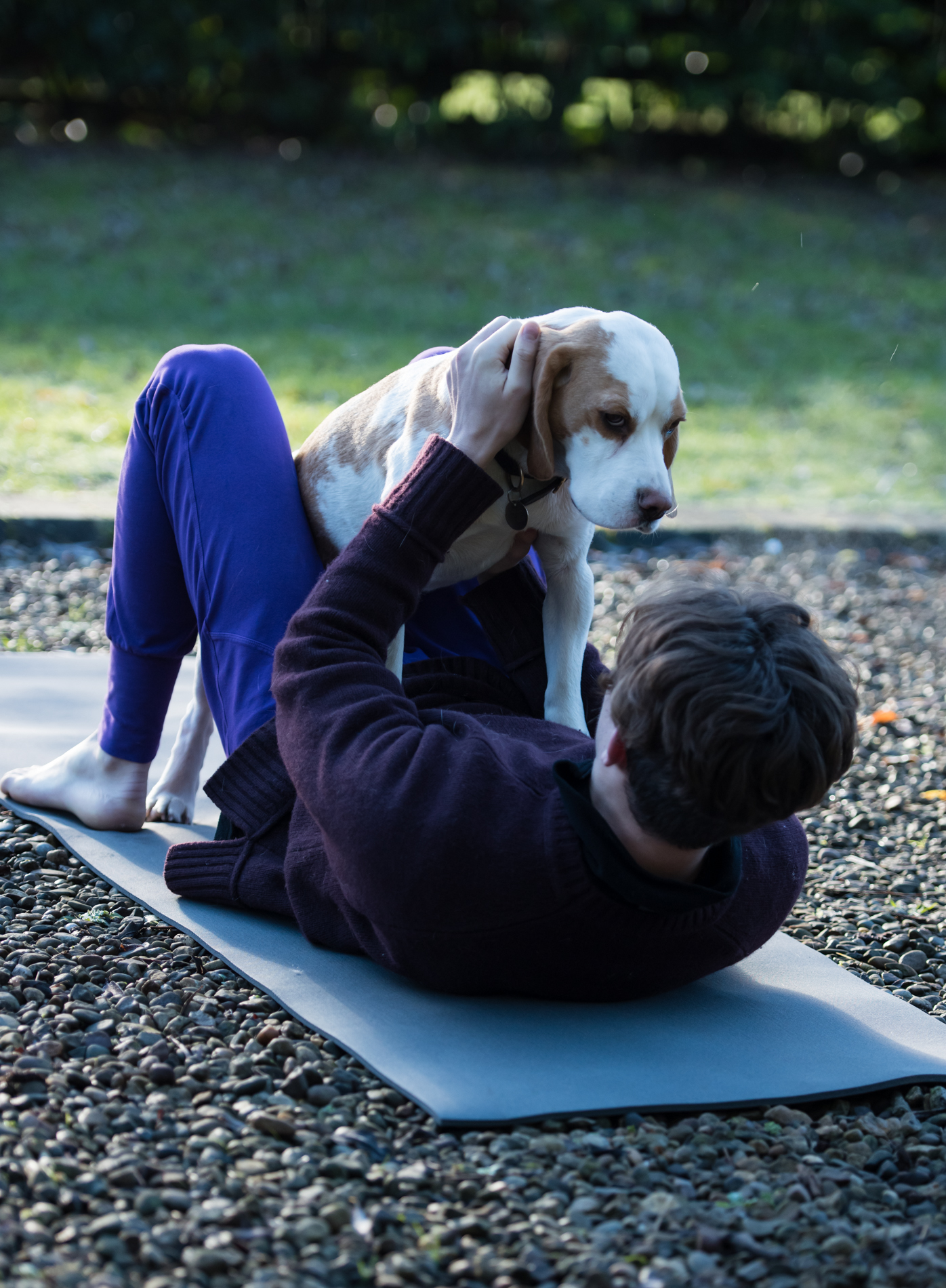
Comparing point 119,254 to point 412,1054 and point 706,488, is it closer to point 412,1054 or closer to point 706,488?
point 706,488

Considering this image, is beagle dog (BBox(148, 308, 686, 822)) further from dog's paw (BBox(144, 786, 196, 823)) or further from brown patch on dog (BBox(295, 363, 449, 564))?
dog's paw (BBox(144, 786, 196, 823))

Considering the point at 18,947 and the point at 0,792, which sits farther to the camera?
the point at 0,792

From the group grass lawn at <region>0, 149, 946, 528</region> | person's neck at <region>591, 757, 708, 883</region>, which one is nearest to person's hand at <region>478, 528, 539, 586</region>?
person's neck at <region>591, 757, 708, 883</region>

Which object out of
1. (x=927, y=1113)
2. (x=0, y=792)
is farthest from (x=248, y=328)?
(x=927, y=1113)

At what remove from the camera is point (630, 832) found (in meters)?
2.28

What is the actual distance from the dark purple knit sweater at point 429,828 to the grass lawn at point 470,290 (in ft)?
15.0

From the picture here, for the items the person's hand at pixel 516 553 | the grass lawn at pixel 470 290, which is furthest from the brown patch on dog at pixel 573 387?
the grass lawn at pixel 470 290

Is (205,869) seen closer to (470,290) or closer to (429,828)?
(429,828)

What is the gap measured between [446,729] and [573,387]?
0.85 metres

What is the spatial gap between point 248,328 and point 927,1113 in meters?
8.91

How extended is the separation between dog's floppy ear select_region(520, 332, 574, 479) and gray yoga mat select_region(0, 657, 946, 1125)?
3.56 feet

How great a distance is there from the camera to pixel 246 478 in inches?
123

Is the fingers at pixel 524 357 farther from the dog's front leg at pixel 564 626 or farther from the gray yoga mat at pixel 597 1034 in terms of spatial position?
the gray yoga mat at pixel 597 1034

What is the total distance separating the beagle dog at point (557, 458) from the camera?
2906mm
